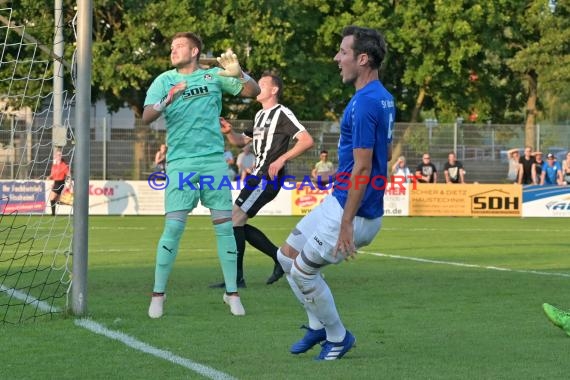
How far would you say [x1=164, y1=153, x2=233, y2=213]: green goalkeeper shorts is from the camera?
914 centimetres

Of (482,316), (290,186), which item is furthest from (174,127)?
(290,186)

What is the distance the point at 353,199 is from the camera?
6.50m

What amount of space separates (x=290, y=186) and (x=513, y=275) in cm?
1721

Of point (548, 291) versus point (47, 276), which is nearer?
point (548, 291)

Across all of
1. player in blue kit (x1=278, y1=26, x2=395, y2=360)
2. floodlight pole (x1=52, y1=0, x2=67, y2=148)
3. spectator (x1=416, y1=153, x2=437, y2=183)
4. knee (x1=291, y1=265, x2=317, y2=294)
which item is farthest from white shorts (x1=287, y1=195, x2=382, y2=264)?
spectator (x1=416, y1=153, x2=437, y2=183)

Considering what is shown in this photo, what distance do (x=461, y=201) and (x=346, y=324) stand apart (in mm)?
22605

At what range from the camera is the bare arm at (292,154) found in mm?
10719

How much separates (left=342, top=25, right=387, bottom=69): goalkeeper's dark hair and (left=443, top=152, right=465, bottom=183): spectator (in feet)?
82.3

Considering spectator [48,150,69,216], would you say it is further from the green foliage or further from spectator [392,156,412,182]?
the green foliage

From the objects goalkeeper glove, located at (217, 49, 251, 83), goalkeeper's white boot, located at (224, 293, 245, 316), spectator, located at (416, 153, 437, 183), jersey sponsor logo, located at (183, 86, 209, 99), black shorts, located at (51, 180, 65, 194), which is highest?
goalkeeper glove, located at (217, 49, 251, 83)

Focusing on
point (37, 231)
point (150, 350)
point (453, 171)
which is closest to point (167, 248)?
point (150, 350)

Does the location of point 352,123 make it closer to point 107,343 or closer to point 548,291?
point 107,343

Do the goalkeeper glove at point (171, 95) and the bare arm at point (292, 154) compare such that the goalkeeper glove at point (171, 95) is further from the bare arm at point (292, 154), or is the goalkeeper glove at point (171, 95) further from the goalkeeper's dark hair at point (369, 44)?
the goalkeeper's dark hair at point (369, 44)

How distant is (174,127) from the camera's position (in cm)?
926
